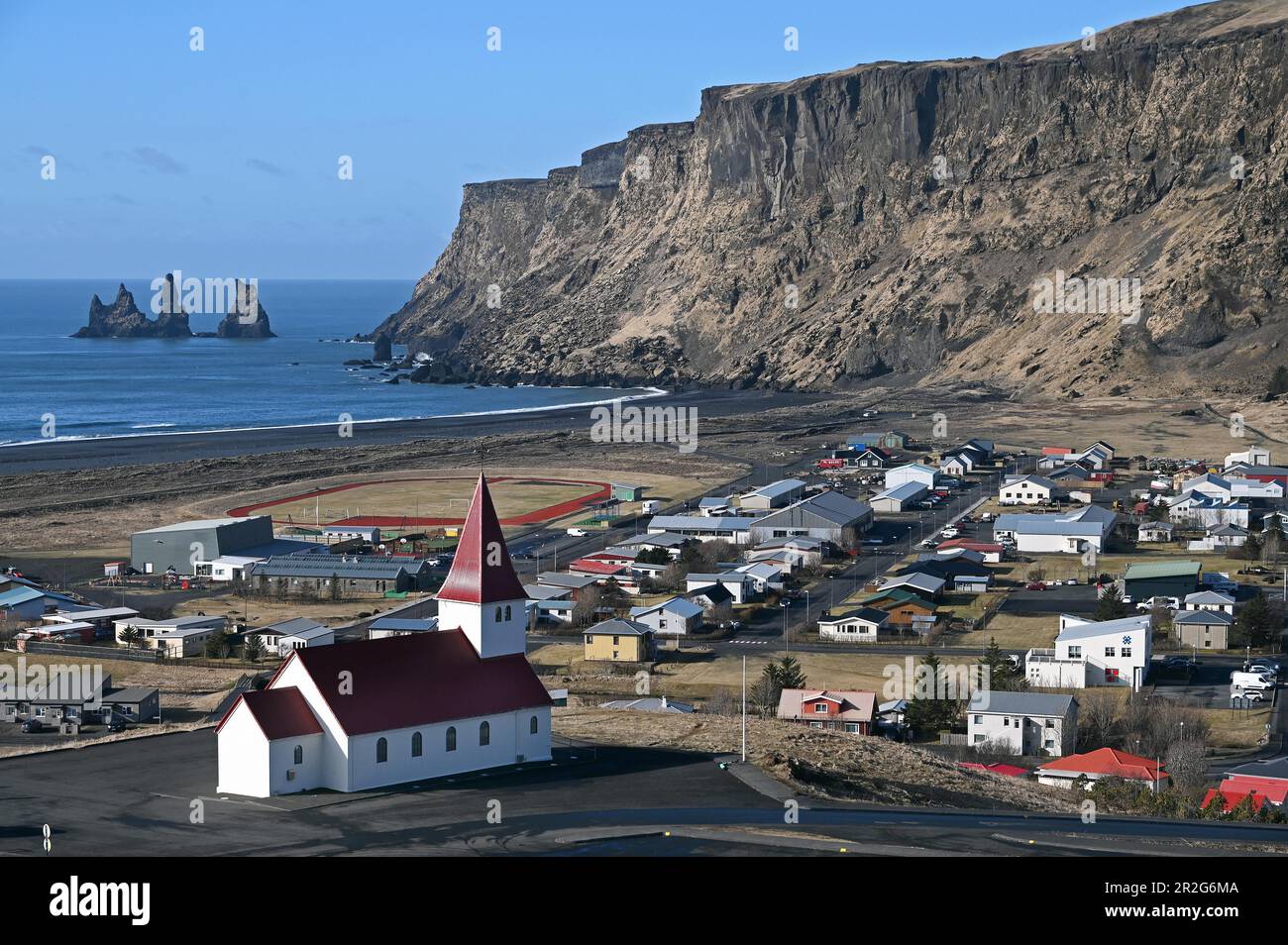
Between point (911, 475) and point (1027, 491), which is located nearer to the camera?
point (1027, 491)

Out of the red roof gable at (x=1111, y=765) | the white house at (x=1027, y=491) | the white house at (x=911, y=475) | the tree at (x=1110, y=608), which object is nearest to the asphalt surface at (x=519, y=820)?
the red roof gable at (x=1111, y=765)

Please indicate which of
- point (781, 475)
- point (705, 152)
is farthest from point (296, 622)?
point (705, 152)

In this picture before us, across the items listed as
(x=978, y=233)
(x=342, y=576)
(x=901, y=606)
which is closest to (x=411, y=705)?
(x=901, y=606)

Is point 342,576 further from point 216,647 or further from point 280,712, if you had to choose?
point 280,712

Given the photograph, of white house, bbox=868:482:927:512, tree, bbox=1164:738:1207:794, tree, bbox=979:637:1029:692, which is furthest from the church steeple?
white house, bbox=868:482:927:512
